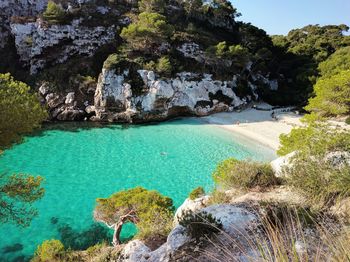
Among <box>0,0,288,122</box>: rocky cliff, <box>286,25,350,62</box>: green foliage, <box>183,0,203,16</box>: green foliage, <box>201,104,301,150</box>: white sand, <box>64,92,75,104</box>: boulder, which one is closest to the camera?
<box>201,104,301,150</box>: white sand

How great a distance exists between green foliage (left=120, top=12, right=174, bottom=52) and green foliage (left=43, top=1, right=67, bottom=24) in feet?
31.2

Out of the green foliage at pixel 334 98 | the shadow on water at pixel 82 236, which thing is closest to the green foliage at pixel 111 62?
the shadow on water at pixel 82 236

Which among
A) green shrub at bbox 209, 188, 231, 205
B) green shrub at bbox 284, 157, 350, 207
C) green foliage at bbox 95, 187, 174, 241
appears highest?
green shrub at bbox 284, 157, 350, 207

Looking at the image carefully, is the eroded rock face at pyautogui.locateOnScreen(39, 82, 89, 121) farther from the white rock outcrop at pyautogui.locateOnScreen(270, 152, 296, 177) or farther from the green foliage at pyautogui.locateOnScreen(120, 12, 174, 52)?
the white rock outcrop at pyautogui.locateOnScreen(270, 152, 296, 177)

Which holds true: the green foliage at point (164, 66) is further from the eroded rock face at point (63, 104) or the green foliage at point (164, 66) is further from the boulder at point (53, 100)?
the boulder at point (53, 100)

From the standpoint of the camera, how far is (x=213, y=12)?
47094mm

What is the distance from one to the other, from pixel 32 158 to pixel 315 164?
62.9 ft

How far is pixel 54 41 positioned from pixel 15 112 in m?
33.3

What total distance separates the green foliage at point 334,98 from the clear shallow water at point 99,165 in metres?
5.93

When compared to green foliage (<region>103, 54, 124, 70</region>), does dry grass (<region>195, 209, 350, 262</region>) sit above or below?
below

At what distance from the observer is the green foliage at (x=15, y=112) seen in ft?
26.3

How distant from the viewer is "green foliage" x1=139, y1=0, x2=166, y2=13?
138 ft

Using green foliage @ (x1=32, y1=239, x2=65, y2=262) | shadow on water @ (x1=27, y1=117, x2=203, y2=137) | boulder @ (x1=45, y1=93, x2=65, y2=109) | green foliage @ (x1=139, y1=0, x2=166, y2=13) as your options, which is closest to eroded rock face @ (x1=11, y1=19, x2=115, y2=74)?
boulder @ (x1=45, y1=93, x2=65, y2=109)

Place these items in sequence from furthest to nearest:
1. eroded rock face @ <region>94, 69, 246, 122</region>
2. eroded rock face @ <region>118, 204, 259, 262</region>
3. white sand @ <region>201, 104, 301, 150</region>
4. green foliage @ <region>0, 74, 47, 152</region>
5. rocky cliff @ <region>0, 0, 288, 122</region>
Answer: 1. rocky cliff @ <region>0, 0, 288, 122</region>
2. eroded rock face @ <region>94, 69, 246, 122</region>
3. white sand @ <region>201, 104, 301, 150</region>
4. green foliage @ <region>0, 74, 47, 152</region>
5. eroded rock face @ <region>118, 204, 259, 262</region>
